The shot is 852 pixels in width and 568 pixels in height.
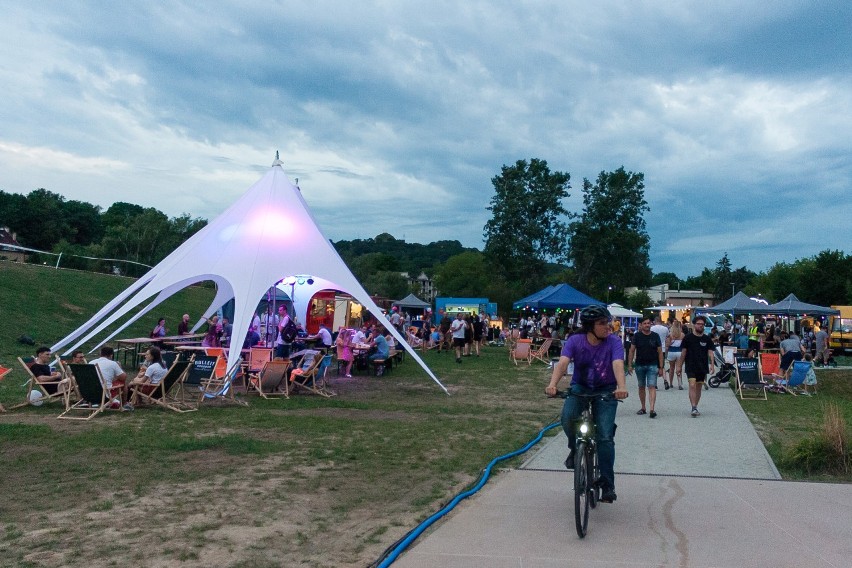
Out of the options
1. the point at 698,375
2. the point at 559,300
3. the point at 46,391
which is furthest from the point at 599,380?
the point at 559,300

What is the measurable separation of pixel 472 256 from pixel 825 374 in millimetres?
82675

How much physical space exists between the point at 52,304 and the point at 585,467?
2436 centimetres

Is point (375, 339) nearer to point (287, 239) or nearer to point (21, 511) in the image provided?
point (287, 239)

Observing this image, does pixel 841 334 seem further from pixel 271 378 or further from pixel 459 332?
pixel 271 378

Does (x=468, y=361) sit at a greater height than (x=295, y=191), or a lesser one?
lesser

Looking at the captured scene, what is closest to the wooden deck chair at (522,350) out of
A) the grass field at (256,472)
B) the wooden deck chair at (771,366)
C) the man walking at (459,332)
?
the man walking at (459,332)

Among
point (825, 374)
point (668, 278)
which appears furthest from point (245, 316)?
point (668, 278)

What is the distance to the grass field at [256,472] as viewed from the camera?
189 inches

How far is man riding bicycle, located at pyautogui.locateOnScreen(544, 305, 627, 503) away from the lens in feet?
18.2

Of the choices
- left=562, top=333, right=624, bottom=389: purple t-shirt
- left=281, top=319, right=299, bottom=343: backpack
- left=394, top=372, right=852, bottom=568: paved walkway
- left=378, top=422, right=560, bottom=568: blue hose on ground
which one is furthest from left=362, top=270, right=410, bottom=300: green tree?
left=562, top=333, right=624, bottom=389: purple t-shirt

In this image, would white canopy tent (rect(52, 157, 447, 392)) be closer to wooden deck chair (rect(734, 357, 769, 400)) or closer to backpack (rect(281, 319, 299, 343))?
backpack (rect(281, 319, 299, 343))

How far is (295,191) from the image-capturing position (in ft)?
54.7

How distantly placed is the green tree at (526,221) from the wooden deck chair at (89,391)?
141 feet

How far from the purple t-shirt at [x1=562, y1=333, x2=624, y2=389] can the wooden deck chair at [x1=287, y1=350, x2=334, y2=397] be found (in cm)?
819
